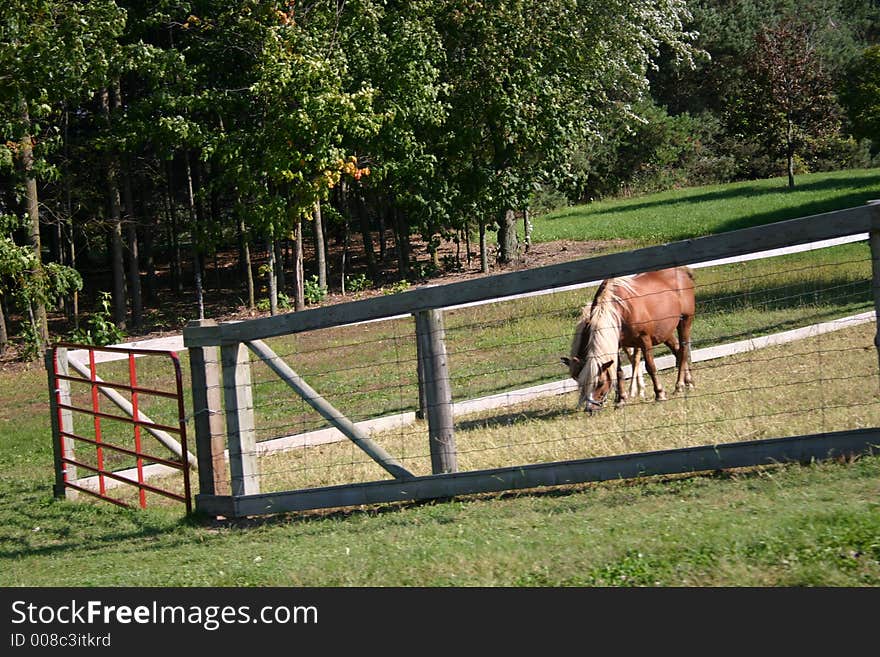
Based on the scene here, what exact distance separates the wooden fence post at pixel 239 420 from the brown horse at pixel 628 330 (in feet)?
11.4

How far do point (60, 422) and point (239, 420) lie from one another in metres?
3.68

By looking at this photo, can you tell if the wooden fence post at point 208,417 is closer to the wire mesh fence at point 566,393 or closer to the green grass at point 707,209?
the wire mesh fence at point 566,393

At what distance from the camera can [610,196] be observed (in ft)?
186

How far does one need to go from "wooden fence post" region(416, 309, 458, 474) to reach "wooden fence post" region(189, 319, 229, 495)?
199 centimetres

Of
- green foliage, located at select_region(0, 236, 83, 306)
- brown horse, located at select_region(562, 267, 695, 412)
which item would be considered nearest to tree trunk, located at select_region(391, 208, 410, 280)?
green foliage, located at select_region(0, 236, 83, 306)

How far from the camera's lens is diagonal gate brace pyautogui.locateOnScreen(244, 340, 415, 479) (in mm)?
7641

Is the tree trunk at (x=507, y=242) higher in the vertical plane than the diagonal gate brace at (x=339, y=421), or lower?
higher

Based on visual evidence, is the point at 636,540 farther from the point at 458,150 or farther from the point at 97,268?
the point at 97,268

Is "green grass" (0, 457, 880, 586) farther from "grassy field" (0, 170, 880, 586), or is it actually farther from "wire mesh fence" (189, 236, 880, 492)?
"wire mesh fence" (189, 236, 880, 492)

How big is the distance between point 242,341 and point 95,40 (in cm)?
1470

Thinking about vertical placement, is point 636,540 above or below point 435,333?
below

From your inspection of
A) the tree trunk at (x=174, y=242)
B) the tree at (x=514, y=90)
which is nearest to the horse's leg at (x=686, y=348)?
the tree at (x=514, y=90)

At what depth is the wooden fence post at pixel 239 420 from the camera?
8.12 m
